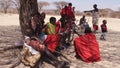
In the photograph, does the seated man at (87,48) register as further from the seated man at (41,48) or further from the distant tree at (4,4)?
the distant tree at (4,4)

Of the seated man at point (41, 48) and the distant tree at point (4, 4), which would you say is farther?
the distant tree at point (4, 4)

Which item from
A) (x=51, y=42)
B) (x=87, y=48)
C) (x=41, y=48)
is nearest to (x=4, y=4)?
(x=87, y=48)

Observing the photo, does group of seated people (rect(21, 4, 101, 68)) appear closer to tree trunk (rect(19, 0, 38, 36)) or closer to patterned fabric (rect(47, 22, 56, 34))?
patterned fabric (rect(47, 22, 56, 34))

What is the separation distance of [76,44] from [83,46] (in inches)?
8.3

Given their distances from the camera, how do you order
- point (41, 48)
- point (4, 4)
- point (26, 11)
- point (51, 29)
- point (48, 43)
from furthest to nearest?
point (4, 4)
point (51, 29)
point (26, 11)
point (48, 43)
point (41, 48)

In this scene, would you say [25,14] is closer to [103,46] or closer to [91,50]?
[91,50]

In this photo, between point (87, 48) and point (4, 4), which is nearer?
point (87, 48)

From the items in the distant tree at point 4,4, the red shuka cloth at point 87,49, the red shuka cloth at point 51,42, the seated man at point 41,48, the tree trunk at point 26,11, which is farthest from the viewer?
the distant tree at point 4,4

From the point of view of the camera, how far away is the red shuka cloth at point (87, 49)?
392 inches

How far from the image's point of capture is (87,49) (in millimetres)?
10008

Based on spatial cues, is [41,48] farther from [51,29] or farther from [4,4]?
[4,4]

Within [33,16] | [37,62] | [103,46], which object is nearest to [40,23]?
[33,16]

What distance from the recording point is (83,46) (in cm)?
1002

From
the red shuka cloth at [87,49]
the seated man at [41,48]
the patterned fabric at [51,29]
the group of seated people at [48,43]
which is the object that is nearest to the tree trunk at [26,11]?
the group of seated people at [48,43]
